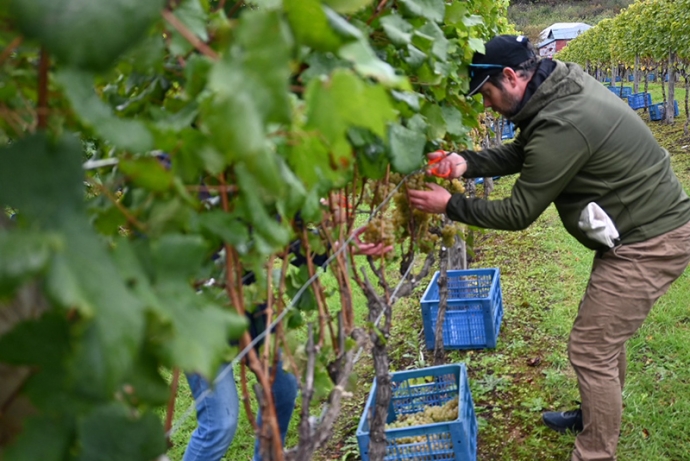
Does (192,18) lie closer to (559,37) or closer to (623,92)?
→ (623,92)

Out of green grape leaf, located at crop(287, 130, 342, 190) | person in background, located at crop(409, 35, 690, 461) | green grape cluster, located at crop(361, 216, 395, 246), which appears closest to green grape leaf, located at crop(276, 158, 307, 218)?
green grape leaf, located at crop(287, 130, 342, 190)

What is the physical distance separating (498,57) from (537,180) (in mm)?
565

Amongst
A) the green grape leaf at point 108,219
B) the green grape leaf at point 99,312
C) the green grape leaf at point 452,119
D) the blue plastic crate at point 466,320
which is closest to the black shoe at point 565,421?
the blue plastic crate at point 466,320

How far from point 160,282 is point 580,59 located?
34.0 m

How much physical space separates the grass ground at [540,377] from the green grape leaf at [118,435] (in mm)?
2870

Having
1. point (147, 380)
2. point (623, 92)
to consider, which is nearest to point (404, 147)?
point (147, 380)

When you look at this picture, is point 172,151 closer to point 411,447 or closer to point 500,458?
point 411,447

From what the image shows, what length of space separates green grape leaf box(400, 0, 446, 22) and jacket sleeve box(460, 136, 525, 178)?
1187mm

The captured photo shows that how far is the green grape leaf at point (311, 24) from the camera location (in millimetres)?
681

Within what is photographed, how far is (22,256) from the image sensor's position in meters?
0.51

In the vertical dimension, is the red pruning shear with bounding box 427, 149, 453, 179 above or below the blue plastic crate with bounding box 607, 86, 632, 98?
above

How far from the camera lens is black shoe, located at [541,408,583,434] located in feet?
11.0

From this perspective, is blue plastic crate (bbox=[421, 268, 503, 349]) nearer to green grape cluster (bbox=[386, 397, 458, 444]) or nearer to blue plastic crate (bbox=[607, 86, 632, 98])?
green grape cluster (bbox=[386, 397, 458, 444])

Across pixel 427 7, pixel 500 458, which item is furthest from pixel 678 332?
pixel 427 7
